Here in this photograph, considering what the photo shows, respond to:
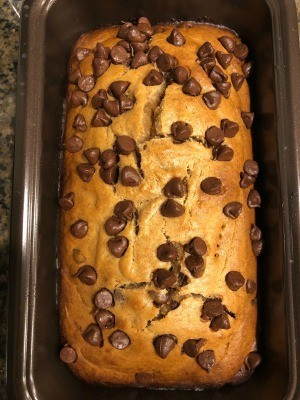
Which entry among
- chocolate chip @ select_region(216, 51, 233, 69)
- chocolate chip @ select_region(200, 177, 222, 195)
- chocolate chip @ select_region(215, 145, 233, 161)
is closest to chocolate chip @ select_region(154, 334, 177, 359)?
chocolate chip @ select_region(200, 177, 222, 195)

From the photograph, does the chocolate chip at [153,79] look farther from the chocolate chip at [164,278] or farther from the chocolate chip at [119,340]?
the chocolate chip at [119,340]

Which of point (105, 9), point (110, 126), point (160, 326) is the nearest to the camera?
point (160, 326)

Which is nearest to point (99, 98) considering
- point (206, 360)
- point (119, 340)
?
point (119, 340)

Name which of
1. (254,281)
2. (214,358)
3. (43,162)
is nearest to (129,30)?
(43,162)

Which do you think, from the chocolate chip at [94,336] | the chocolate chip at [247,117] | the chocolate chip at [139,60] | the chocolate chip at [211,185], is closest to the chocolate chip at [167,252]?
the chocolate chip at [211,185]

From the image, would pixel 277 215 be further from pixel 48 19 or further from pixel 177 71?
pixel 48 19

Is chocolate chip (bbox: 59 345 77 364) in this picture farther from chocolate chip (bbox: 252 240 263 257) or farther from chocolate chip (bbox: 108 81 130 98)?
chocolate chip (bbox: 108 81 130 98)
